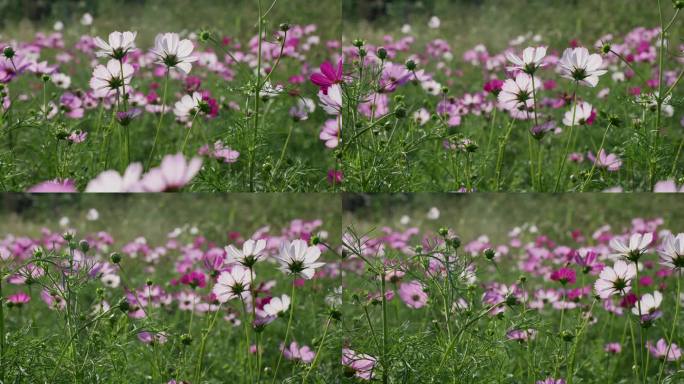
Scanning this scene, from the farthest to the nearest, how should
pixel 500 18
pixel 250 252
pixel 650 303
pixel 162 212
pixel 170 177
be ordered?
pixel 500 18 < pixel 162 212 < pixel 650 303 < pixel 250 252 < pixel 170 177

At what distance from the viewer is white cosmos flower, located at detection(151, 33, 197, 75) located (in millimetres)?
1150

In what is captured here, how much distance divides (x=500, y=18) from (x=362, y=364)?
1.75 m

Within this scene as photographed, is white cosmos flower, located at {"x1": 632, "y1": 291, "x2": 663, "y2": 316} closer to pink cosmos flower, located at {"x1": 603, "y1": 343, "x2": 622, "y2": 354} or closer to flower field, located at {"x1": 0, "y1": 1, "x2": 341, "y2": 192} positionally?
pink cosmos flower, located at {"x1": 603, "y1": 343, "x2": 622, "y2": 354}

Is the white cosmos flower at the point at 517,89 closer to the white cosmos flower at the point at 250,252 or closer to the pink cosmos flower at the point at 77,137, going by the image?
the white cosmos flower at the point at 250,252

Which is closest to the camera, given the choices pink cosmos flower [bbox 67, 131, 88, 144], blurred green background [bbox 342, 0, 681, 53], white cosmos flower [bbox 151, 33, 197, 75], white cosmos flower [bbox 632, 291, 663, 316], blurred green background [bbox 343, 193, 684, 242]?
white cosmos flower [bbox 151, 33, 197, 75]

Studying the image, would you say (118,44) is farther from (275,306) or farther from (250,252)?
(275,306)

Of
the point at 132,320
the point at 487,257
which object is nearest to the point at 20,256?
the point at 132,320

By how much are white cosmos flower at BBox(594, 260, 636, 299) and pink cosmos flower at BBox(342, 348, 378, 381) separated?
0.39 metres

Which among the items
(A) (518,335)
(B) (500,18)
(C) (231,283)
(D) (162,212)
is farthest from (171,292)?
(B) (500,18)

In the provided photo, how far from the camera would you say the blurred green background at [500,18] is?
7.64ft

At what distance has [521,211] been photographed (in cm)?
219

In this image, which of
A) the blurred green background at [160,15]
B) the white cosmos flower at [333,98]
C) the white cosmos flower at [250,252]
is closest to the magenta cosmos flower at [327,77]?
the white cosmos flower at [333,98]

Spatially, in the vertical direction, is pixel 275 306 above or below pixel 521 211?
below

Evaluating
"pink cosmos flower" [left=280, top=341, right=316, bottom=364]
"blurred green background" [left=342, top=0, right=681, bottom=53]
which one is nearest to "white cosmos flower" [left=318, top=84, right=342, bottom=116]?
"pink cosmos flower" [left=280, top=341, right=316, bottom=364]
